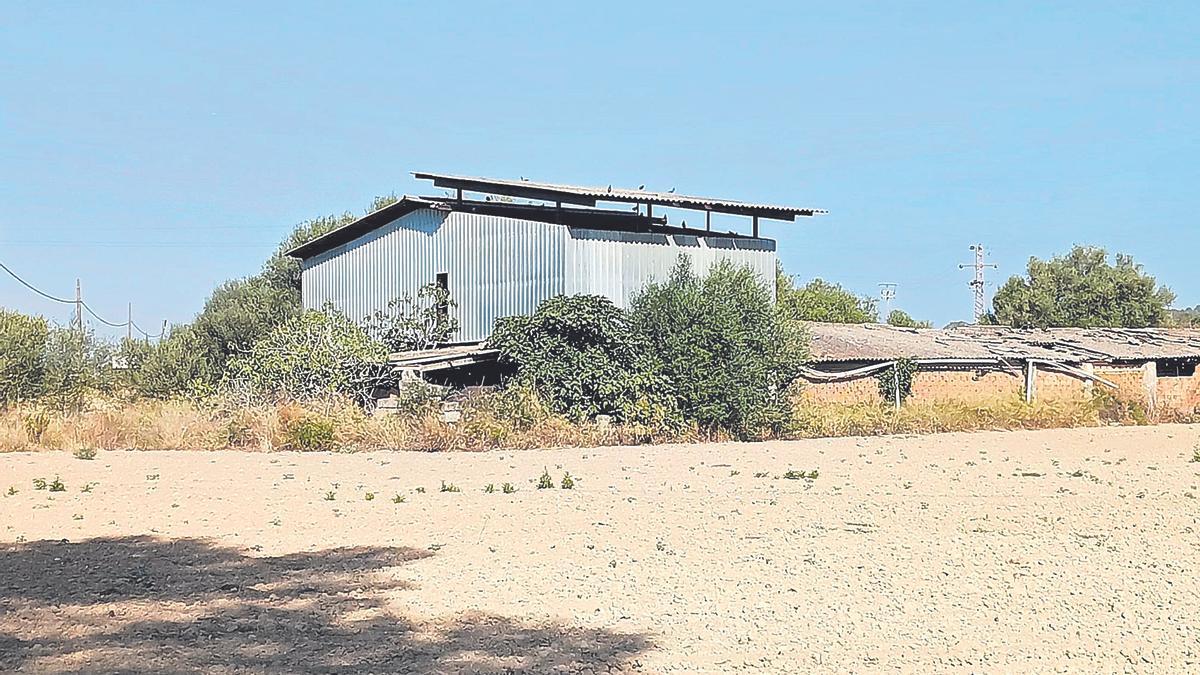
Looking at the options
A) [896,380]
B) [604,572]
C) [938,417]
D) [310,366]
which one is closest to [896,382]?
[896,380]

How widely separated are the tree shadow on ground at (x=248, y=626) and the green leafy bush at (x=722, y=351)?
16.4m

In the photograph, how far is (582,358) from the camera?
26672 mm

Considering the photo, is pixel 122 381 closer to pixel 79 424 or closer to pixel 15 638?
pixel 79 424

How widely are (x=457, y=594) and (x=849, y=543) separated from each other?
4188mm

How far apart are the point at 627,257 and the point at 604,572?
20.2m

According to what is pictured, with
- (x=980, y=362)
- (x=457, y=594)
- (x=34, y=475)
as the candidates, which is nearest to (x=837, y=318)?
(x=980, y=362)

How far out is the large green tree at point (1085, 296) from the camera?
66312 millimetres

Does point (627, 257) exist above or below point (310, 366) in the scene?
above

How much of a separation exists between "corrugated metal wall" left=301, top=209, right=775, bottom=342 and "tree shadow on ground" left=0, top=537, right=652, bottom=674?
18855 mm

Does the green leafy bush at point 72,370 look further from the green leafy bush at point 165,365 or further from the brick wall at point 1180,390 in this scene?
the brick wall at point 1180,390

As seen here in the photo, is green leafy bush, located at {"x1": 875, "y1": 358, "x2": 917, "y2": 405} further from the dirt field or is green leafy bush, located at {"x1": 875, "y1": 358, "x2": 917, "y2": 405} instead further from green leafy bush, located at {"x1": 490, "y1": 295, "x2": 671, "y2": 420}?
the dirt field

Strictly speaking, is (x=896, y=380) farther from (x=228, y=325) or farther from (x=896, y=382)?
(x=228, y=325)

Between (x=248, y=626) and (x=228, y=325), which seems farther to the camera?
(x=228, y=325)

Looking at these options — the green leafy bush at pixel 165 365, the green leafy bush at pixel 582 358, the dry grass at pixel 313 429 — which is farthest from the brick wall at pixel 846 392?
the green leafy bush at pixel 165 365
